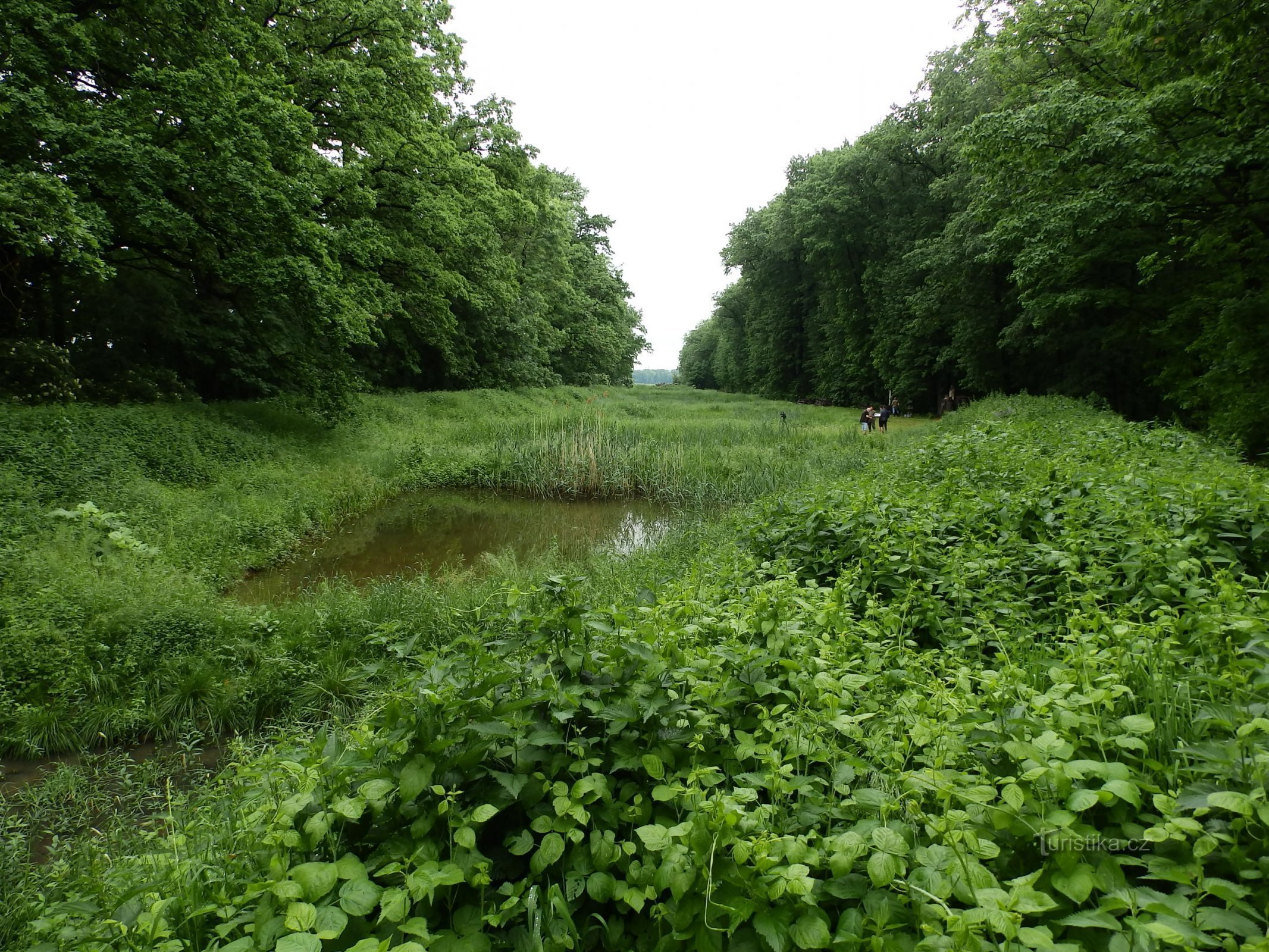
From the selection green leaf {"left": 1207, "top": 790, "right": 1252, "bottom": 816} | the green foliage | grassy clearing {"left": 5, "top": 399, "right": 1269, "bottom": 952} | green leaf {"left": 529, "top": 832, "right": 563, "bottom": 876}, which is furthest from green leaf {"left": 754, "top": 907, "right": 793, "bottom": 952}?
the green foliage

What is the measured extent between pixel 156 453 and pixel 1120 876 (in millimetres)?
12792

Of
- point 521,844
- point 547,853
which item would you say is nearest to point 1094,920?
point 547,853

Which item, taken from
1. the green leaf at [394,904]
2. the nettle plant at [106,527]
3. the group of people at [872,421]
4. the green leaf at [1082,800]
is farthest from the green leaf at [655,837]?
the group of people at [872,421]

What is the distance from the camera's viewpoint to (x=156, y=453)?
10.1 meters

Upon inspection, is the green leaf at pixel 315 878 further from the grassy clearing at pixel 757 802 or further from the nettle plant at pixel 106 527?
the nettle plant at pixel 106 527

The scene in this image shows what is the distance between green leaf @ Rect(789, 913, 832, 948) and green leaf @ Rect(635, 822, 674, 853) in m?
0.38

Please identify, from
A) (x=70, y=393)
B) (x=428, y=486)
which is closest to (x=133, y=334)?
(x=70, y=393)

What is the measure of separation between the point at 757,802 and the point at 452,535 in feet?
29.6

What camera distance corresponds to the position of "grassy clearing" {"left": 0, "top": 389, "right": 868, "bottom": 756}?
4625 mm

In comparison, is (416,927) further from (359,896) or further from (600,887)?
(600,887)

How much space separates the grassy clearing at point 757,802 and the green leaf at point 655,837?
0.04 feet

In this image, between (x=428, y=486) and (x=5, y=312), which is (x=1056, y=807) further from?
(x=5, y=312)

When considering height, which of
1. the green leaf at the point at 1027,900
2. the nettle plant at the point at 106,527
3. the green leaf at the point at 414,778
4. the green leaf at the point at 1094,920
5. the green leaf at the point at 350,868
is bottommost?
the nettle plant at the point at 106,527

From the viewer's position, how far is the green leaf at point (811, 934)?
4.83ft
